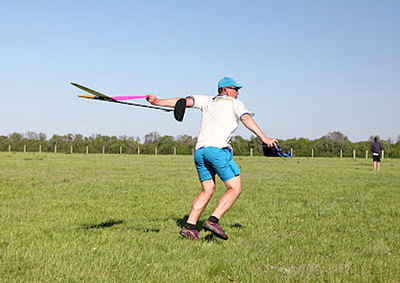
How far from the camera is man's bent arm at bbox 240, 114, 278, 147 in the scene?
4.76m

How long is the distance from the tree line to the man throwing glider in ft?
195

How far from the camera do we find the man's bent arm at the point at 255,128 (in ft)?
15.6

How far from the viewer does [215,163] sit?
4.89 m

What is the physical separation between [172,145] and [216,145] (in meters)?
67.2

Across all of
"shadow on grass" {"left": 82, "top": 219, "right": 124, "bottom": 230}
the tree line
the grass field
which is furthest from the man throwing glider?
the tree line

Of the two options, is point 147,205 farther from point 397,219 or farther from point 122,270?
point 397,219

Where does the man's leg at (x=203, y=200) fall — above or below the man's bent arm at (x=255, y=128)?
below

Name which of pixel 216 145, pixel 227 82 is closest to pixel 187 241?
pixel 216 145

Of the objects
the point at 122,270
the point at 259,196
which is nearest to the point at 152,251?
the point at 122,270

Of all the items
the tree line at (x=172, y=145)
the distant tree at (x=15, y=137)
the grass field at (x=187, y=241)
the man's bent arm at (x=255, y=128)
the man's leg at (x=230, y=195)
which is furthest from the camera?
the distant tree at (x=15, y=137)

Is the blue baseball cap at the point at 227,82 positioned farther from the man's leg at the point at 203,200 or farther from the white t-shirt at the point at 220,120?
the man's leg at the point at 203,200

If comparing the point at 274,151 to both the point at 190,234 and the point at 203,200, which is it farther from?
the point at 190,234

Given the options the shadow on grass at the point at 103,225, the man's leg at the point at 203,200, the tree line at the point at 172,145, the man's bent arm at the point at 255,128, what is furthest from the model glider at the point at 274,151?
the tree line at the point at 172,145

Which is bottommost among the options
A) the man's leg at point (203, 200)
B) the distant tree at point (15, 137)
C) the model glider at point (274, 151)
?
the man's leg at point (203, 200)
